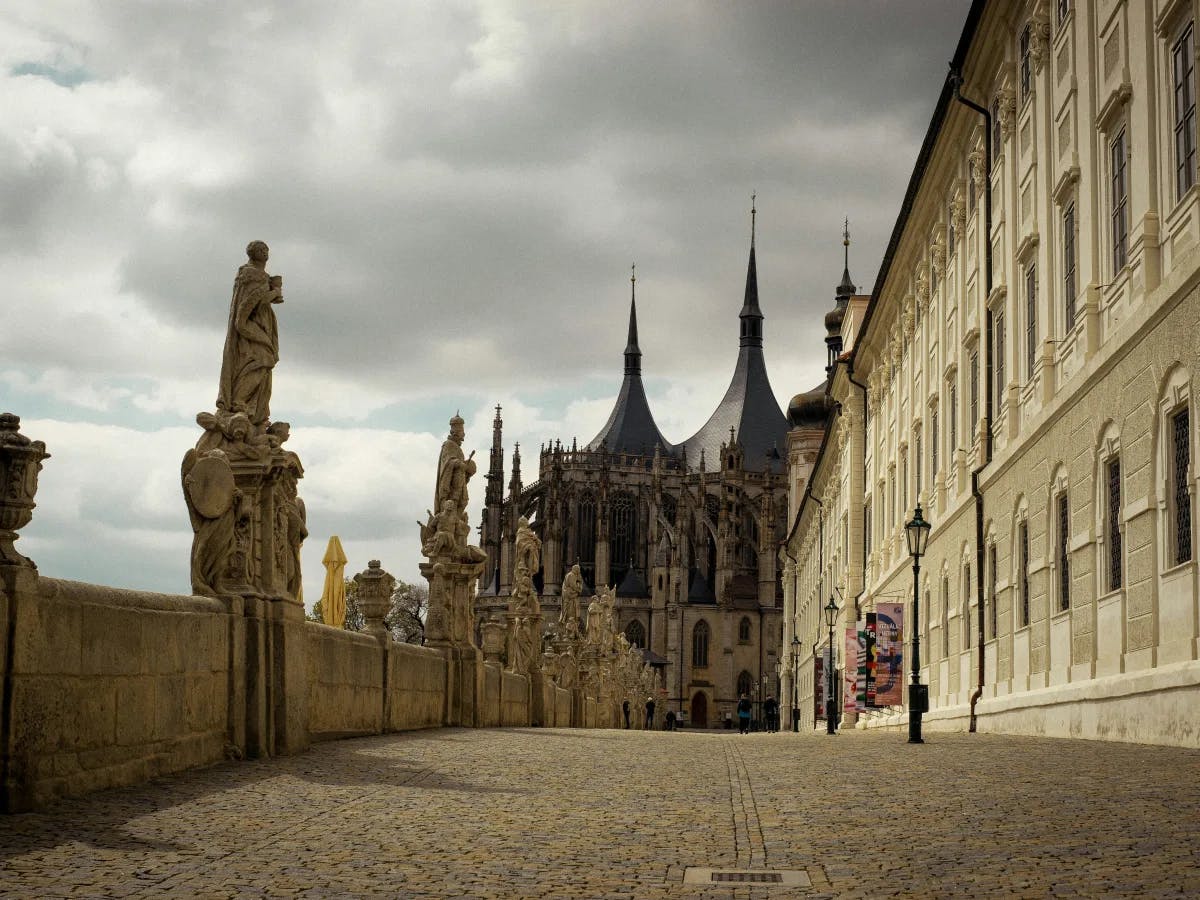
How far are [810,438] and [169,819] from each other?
81.6 metres

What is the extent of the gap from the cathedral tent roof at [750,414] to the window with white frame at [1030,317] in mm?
123024

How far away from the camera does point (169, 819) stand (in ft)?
29.5

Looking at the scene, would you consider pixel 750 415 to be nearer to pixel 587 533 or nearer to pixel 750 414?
pixel 750 414

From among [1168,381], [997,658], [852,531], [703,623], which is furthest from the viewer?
[703,623]

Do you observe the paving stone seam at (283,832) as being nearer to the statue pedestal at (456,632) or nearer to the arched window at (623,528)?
the statue pedestal at (456,632)

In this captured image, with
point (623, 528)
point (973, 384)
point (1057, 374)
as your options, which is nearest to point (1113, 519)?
point (1057, 374)

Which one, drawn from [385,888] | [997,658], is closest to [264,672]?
[385,888]

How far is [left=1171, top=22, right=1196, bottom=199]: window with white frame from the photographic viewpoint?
16594mm

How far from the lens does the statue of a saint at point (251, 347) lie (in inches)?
558

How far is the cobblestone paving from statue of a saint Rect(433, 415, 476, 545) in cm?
1216

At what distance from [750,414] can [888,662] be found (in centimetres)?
12622

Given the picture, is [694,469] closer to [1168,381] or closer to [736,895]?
[1168,381]

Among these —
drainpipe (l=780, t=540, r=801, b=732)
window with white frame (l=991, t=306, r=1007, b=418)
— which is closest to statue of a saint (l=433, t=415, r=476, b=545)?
window with white frame (l=991, t=306, r=1007, b=418)

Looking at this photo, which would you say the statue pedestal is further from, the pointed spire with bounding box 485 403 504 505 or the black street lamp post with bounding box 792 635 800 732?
the pointed spire with bounding box 485 403 504 505
